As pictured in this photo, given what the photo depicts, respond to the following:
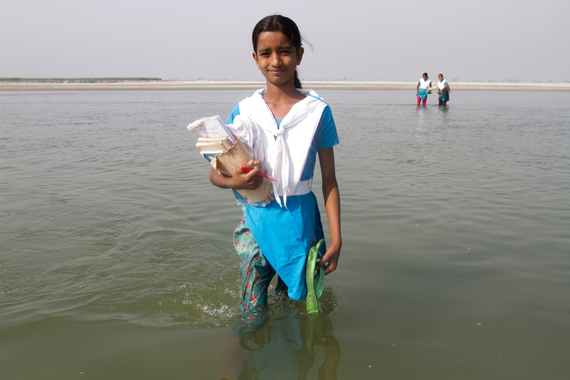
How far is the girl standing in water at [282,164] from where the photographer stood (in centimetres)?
225

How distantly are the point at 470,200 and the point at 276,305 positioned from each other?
3.44 m

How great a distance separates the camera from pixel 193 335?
2.76m

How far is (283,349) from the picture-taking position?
260cm

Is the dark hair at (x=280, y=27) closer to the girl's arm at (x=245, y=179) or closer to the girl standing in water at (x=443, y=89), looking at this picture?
the girl's arm at (x=245, y=179)

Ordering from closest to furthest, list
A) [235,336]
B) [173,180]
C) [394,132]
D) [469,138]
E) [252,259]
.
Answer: [252,259]
[235,336]
[173,180]
[469,138]
[394,132]

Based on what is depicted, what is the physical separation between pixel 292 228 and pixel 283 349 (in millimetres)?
743

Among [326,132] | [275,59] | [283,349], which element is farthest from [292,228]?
[275,59]

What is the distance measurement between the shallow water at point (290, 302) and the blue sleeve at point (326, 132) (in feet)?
3.84

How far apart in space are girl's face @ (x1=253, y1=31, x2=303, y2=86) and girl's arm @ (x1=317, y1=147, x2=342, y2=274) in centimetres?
43

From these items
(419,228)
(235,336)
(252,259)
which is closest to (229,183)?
(252,259)

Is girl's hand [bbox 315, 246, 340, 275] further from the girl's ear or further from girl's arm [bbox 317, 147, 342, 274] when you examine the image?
the girl's ear

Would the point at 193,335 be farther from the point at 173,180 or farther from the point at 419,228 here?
the point at 173,180

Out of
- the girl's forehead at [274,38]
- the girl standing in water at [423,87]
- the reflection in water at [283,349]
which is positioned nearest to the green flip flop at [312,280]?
the reflection in water at [283,349]

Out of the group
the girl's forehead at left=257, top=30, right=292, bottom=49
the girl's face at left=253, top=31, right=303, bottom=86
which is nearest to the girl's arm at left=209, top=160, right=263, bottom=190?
the girl's face at left=253, top=31, right=303, bottom=86
